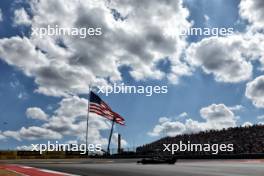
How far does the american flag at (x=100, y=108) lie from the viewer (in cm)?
4834

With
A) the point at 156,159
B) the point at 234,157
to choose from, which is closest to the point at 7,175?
the point at 156,159

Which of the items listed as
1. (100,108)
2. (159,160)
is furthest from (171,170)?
(100,108)

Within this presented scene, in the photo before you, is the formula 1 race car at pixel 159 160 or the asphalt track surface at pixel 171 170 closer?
the asphalt track surface at pixel 171 170

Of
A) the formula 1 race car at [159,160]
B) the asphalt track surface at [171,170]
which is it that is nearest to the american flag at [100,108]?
the formula 1 race car at [159,160]

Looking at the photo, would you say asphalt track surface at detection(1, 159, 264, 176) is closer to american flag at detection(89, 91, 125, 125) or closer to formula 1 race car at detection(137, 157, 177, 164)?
formula 1 race car at detection(137, 157, 177, 164)

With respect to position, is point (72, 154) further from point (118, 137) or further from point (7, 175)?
point (7, 175)

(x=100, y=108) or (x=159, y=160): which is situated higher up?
(x=100, y=108)

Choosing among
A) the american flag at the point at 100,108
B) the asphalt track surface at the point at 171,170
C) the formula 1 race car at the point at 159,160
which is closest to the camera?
the asphalt track surface at the point at 171,170

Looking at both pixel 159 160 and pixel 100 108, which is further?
pixel 100 108

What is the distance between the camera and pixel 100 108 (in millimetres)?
48844

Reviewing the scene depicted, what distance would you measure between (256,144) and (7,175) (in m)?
32.0

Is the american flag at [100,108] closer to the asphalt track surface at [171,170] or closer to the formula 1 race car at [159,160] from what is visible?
the formula 1 race car at [159,160]

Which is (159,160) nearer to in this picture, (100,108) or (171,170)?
(171,170)

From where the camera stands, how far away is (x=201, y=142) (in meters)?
52.6
